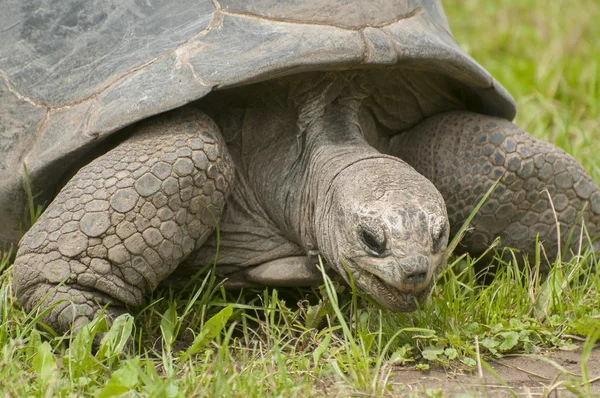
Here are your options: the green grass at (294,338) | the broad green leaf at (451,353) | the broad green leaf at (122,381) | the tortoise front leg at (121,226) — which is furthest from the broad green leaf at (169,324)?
the broad green leaf at (451,353)

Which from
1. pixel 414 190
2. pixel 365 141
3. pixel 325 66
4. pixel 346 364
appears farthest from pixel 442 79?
pixel 346 364

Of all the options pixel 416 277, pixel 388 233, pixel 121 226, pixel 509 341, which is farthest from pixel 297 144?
pixel 509 341

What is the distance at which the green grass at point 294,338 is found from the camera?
2902 millimetres

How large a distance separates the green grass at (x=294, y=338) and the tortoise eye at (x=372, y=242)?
237mm

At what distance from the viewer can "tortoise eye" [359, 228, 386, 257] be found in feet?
10.2

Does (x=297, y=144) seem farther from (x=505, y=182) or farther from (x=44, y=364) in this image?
(x=44, y=364)

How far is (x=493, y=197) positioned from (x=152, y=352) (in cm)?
171

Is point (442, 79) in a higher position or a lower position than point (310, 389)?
higher

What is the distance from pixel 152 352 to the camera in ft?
11.6

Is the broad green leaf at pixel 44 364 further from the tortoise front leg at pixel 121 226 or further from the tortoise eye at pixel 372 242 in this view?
the tortoise eye at pixel 372 242

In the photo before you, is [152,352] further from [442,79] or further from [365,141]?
[442,79]

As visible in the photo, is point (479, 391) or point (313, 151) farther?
point (313, 151)

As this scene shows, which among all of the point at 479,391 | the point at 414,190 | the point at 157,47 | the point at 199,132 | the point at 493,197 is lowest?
the point at 479,391

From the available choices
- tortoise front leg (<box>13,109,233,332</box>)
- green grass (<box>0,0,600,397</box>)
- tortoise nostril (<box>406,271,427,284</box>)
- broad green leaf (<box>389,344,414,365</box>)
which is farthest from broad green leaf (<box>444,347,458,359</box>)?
tortoise front leg (<box>13,109,233,332</box>)
